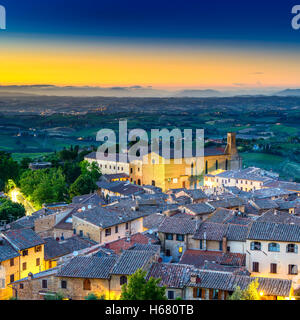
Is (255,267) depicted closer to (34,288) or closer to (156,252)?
(156,252)

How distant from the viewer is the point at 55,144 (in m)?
49.5

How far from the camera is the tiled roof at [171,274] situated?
7.41 metres

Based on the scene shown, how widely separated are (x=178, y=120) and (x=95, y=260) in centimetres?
5540

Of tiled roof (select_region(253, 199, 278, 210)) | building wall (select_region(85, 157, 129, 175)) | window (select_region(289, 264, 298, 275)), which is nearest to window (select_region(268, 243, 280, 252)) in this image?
window (select_region(289, 264, 298, 275))

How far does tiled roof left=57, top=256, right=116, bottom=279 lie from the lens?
7.82m

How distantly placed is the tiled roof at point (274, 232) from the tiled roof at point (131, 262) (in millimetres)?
2213

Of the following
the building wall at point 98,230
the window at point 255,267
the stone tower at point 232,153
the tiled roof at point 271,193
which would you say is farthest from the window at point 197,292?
the stone tower at point 232,153

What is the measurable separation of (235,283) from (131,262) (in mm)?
1796

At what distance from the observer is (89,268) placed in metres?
8.00

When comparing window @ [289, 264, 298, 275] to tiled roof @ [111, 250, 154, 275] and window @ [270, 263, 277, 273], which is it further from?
tiled roof @ [111, 250, 154, 275]

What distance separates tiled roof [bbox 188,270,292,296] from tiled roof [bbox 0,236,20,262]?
4201 mm

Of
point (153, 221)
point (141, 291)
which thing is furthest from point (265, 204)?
point (141, 291)
